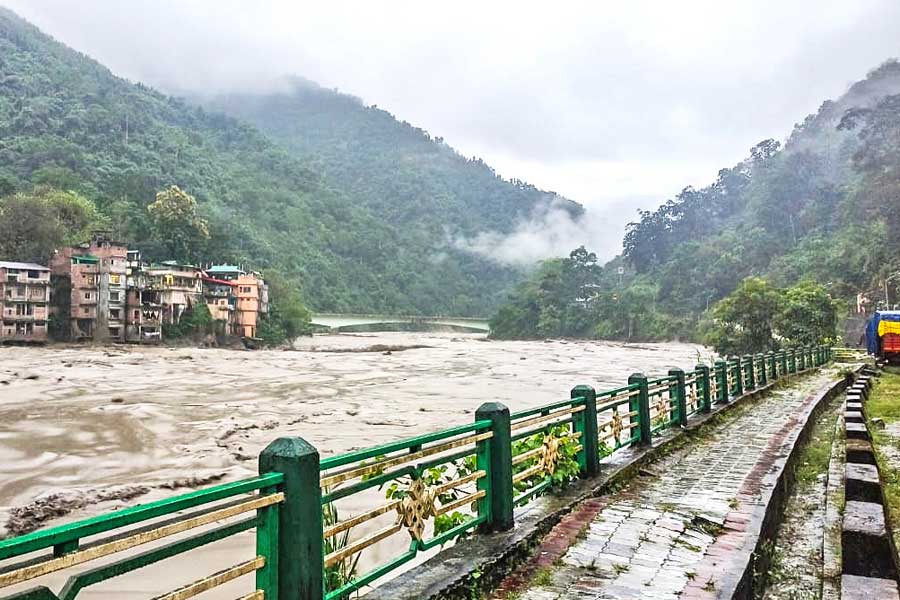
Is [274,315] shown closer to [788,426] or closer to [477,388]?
[477,388]

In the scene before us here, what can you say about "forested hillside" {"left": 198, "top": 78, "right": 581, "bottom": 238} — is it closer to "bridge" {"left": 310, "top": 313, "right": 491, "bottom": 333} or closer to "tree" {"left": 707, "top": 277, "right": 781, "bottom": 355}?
"bridge" {"left": 310, "top": 313, "right": 491, "bottom": 333}

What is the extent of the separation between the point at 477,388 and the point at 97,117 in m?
88.6

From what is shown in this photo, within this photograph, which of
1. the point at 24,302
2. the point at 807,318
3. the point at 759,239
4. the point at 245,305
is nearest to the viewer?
the point at 807,318

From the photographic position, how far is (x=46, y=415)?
2061 centimetres

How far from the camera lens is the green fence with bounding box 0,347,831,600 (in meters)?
2.23

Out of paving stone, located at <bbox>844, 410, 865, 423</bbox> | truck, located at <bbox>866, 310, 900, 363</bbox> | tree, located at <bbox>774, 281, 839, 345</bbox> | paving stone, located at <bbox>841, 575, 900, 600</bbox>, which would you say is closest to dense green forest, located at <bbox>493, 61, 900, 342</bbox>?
tree, located at <bbox>774, 281, 839, 345</bbox>

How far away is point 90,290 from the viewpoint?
48344mm

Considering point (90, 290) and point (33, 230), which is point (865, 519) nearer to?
point (90, 290)

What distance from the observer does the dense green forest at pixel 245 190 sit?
77.0 metres

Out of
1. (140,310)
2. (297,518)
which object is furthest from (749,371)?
(140,310)

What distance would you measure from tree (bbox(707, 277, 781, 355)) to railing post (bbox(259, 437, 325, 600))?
3998cm

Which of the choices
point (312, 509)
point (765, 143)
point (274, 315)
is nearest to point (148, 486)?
point (312, 509)

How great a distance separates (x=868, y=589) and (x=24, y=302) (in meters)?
53.0

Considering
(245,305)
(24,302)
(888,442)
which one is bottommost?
(888,442)
